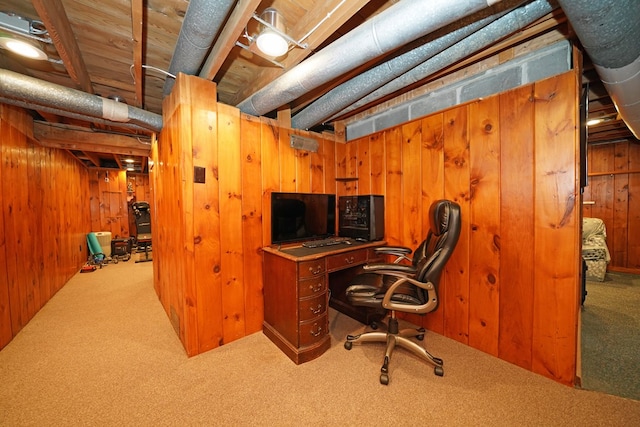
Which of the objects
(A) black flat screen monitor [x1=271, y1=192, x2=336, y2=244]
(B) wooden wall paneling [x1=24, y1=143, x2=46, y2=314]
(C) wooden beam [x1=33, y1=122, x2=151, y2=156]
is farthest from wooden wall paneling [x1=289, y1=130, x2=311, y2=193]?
(B) wooden wall paneling [x1=24, y1=143, x2=46, y2=314]

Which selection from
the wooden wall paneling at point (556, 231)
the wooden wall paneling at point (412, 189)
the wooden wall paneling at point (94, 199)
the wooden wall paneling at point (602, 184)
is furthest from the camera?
the wooden wall paneling at point (94, 199)

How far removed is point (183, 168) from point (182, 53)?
0.82 meters

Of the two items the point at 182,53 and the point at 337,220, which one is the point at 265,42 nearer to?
the point at 182,53

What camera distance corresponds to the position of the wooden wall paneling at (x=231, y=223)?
2123 millimetres

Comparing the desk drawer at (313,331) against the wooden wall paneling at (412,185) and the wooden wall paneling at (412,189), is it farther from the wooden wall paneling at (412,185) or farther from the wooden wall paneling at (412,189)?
the wooden wall paneling at (412,185)

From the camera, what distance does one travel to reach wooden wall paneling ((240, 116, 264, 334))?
2.29m

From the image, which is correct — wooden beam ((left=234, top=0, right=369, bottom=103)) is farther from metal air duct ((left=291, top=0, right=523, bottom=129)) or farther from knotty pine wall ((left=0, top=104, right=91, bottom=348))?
knotty pine wall ((left=0, top=104, right=91, bottom=348))

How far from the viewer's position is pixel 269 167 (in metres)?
2.46

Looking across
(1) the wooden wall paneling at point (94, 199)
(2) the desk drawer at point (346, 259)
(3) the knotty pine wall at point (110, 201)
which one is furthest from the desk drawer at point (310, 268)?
(1) the wooden wall paneling at point (94, 199)

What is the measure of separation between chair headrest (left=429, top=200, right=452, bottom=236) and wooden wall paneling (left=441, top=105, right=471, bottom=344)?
40cm

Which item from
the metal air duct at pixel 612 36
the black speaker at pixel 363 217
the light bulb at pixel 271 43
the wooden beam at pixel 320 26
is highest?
the wooden beam at pixel 320 26

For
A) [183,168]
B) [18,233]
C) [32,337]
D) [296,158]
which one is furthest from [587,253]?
[18,233]

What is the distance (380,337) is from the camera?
199cm

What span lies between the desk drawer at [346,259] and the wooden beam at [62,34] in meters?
2.27
